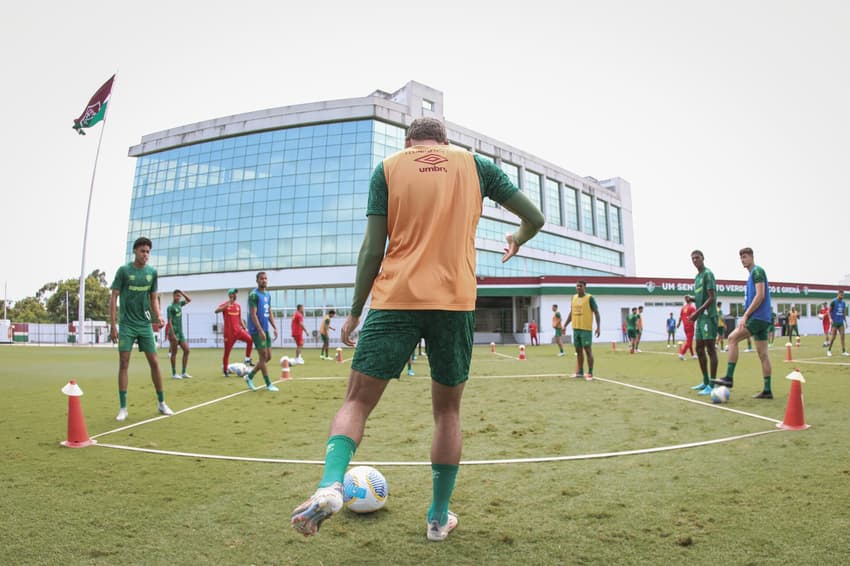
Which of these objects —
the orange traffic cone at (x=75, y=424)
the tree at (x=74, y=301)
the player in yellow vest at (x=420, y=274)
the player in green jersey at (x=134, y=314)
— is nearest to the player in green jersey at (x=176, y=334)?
the player in green jersey at (x=134, y=314)

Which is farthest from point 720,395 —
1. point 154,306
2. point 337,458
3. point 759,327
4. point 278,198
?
point 278,198

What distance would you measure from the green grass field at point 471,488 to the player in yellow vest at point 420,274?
2.06 feet

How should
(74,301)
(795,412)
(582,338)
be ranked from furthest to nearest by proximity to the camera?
1. (74,301)
2. (582,338)
3. (795,412)

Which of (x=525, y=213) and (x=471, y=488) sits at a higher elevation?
(x=525, y=213)

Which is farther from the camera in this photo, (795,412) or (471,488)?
(795,412)

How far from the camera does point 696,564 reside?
2521 mm

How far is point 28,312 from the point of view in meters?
96.2

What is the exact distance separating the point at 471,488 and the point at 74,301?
10560 cm

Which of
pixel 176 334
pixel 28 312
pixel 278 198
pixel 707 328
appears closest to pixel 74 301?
pixel 28 312

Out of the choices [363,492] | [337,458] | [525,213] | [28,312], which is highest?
[28,312]

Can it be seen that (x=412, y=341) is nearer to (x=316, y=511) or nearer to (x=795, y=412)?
(x=316, y=511)

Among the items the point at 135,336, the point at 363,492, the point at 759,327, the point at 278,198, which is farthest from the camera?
the point at 278,198

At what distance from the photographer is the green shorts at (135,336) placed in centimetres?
705

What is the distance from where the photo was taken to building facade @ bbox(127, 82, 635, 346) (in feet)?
153
